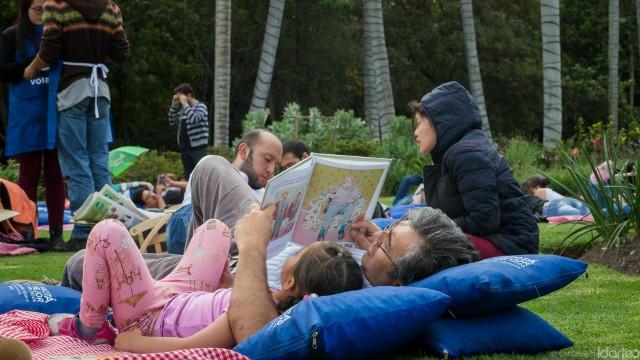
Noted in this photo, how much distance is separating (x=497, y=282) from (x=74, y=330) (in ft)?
5.80

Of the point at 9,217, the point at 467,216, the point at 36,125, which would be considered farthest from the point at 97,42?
the point at 467,216

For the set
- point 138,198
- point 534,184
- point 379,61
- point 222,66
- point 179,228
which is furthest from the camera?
point 379,61

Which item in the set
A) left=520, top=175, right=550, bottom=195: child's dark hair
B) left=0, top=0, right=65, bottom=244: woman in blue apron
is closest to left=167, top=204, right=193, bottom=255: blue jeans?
left=0, top=0, right=65, bottom=244: woman in blue apron

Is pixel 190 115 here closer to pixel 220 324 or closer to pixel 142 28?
pixel 220 324

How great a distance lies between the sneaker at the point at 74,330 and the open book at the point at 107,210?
3652 mm

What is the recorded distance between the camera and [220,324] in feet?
13.3

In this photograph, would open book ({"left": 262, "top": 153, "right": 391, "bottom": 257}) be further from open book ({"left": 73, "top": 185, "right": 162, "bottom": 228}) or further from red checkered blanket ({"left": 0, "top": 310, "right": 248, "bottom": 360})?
open book ({"left": 73, "top": 185, "right": 162, "bottom": 228})

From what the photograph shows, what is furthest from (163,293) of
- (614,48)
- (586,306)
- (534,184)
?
(614,48)

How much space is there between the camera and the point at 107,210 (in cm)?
817

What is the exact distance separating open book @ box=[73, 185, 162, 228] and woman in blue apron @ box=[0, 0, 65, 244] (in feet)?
1.49

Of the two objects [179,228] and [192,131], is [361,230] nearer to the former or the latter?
[179,228]

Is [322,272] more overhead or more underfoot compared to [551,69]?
more overhead

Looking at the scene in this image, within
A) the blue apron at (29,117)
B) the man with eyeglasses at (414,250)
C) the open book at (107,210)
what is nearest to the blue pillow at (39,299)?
the man with eyeglasses at (414,250)

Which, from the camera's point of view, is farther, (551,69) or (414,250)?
(551,69)
